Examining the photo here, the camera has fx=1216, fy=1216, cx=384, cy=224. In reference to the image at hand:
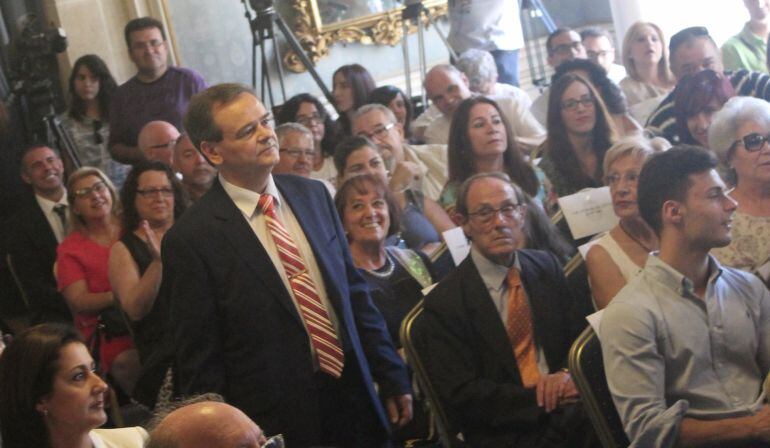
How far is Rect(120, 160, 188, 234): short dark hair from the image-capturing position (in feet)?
14.4

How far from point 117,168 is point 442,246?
8.53ft

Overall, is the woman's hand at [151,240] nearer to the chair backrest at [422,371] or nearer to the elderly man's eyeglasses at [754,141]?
Answer: the chair backrest at [422,371]

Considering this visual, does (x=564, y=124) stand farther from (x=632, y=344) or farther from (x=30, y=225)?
(x=30, y=225)

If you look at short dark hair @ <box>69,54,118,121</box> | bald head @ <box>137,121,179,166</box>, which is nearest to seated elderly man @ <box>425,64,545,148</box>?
bald head @ <box>137,121,179,166</box>

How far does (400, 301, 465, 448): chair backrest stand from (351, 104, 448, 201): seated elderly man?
1.76 metres

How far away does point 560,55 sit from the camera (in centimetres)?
605

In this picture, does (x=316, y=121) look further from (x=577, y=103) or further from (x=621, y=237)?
(x=621, y=237)

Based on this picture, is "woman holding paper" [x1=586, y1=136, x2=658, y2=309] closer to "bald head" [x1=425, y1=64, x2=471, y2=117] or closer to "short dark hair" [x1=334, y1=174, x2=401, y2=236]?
"short dark hair" [x1=334, y1=174, x2=401, y2=236]

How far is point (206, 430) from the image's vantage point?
207 centimetres

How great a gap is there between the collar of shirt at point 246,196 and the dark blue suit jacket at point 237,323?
2cm

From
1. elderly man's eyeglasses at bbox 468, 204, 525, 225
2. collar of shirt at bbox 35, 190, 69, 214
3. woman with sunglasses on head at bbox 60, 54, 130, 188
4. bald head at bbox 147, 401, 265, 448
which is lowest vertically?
bald head at bbox 147, 401, 265, 448

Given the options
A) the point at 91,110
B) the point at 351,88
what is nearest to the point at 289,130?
the point at 351,88

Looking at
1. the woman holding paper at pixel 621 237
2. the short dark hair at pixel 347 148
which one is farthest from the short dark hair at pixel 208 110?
the short dark hair at pixel 347 148

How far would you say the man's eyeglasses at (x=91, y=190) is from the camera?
4707 mm
